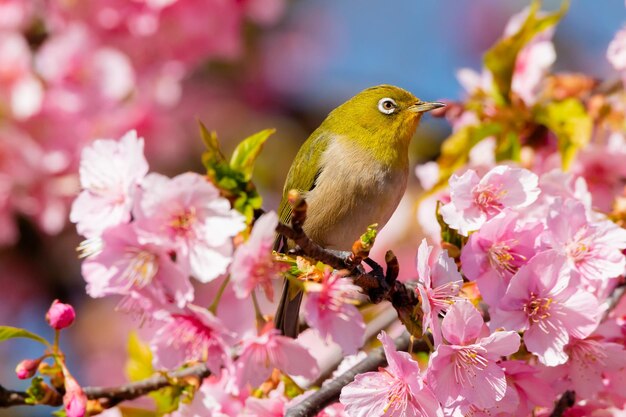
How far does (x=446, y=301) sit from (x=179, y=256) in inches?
25.7

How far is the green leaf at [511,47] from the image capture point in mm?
3199

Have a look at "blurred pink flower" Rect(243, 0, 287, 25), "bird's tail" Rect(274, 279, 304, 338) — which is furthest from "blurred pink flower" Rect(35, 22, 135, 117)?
"bird's tail" Rect(274, 279, 304, 338)

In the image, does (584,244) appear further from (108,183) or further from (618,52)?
(108,183)

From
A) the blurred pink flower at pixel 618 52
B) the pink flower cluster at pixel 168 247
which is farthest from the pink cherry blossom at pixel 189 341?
the blurred pink flower at pixel 618 52

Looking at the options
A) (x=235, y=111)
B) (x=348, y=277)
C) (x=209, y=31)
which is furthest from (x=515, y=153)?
(x=235, y=111)

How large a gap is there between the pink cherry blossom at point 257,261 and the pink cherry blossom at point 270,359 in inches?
13.4

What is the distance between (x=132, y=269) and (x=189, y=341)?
1.08ft

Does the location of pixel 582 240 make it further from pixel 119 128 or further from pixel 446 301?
pixel 119 128

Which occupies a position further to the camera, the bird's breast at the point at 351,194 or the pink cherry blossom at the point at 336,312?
the bird's breast at the point at 351,194

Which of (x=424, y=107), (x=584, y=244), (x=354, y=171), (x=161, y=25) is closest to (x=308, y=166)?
(x=354, y=171)

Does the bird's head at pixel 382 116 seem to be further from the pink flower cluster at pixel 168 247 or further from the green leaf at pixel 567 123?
the pink flower cluster at pixel 168 247

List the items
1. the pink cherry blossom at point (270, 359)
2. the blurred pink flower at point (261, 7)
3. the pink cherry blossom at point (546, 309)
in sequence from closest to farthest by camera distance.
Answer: the pink cherry blossom at point (546, 309)
the pink cherry blossom at point (270, 359)
the blurred pink flower at point (261, 7)

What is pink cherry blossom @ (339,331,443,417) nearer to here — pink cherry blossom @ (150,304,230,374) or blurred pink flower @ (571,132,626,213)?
pink cherry blossom @ (150,304,230,374)

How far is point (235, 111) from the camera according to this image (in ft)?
22.5
